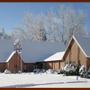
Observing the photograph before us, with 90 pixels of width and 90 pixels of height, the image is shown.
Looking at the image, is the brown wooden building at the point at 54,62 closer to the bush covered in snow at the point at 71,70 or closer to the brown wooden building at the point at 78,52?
the brown wooden building at the point at 78,52

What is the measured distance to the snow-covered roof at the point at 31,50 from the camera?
6335 centimetres

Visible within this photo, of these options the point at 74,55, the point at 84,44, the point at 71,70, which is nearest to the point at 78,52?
the point at 74,55

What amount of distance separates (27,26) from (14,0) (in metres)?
Result: 70.0

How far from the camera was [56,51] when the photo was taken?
66875 mm

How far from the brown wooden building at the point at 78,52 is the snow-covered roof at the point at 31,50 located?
454 inches

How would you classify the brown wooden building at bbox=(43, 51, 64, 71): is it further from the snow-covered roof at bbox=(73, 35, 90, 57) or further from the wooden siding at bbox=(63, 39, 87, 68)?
the snow-covered roof at bbox=(73, 35, 90, 57)

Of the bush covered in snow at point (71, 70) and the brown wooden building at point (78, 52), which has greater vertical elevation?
the brown wooden building at point (78, 52)

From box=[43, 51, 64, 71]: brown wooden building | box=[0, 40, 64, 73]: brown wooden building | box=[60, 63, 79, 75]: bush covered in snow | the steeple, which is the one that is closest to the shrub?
box=[60, 63, 79, 75]: bush covered in snow

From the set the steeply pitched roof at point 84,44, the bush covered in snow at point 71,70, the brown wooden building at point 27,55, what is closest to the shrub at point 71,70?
the bush covered in snow at point 71,70

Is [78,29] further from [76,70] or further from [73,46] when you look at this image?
[76,70]

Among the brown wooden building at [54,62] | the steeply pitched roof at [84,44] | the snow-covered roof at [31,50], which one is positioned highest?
the steeply pitched roof at [84,44]

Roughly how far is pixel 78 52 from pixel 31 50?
721 inches

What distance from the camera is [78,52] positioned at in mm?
49688

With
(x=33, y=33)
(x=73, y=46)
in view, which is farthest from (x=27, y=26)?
(x=73, y=46)
